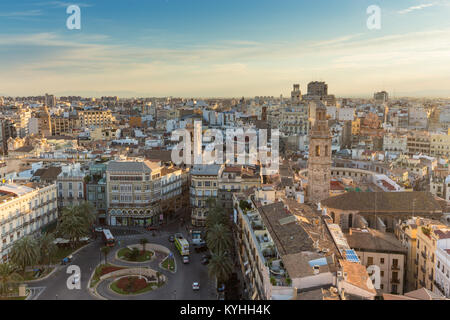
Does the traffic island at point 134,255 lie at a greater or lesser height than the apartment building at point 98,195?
lesser

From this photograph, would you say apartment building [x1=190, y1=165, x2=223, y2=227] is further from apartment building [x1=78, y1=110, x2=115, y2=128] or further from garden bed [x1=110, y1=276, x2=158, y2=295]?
apartment building [x1=78, y1=110, x2=115, y2=128]

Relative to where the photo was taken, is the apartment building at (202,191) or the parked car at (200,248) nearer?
the parked car at (200,248)

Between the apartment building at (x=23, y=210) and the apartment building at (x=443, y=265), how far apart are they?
28176mm

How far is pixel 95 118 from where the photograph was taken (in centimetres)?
11319

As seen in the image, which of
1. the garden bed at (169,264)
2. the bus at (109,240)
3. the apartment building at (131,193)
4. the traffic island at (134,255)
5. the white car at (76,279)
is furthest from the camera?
the apartment building at (131,193)

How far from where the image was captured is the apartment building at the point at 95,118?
110625 millimetres

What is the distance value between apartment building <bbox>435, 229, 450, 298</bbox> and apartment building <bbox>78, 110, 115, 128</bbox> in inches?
3800

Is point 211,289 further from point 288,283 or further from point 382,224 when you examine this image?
point 382,224

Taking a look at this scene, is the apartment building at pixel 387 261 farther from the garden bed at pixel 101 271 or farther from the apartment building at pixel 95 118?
the apartment building at pixel 95 118

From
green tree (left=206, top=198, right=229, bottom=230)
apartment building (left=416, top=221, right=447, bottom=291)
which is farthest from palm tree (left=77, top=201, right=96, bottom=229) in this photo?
apartment building (left=416, top=221, right=447, bottom=291)

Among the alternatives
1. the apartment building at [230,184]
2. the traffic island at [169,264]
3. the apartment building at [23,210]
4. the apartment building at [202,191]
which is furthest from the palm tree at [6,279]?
the apartment building at [230,184]

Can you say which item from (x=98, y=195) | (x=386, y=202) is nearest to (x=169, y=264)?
(x=98, y=195)

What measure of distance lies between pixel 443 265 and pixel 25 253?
995 inches

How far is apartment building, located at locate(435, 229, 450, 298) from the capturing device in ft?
71.6
